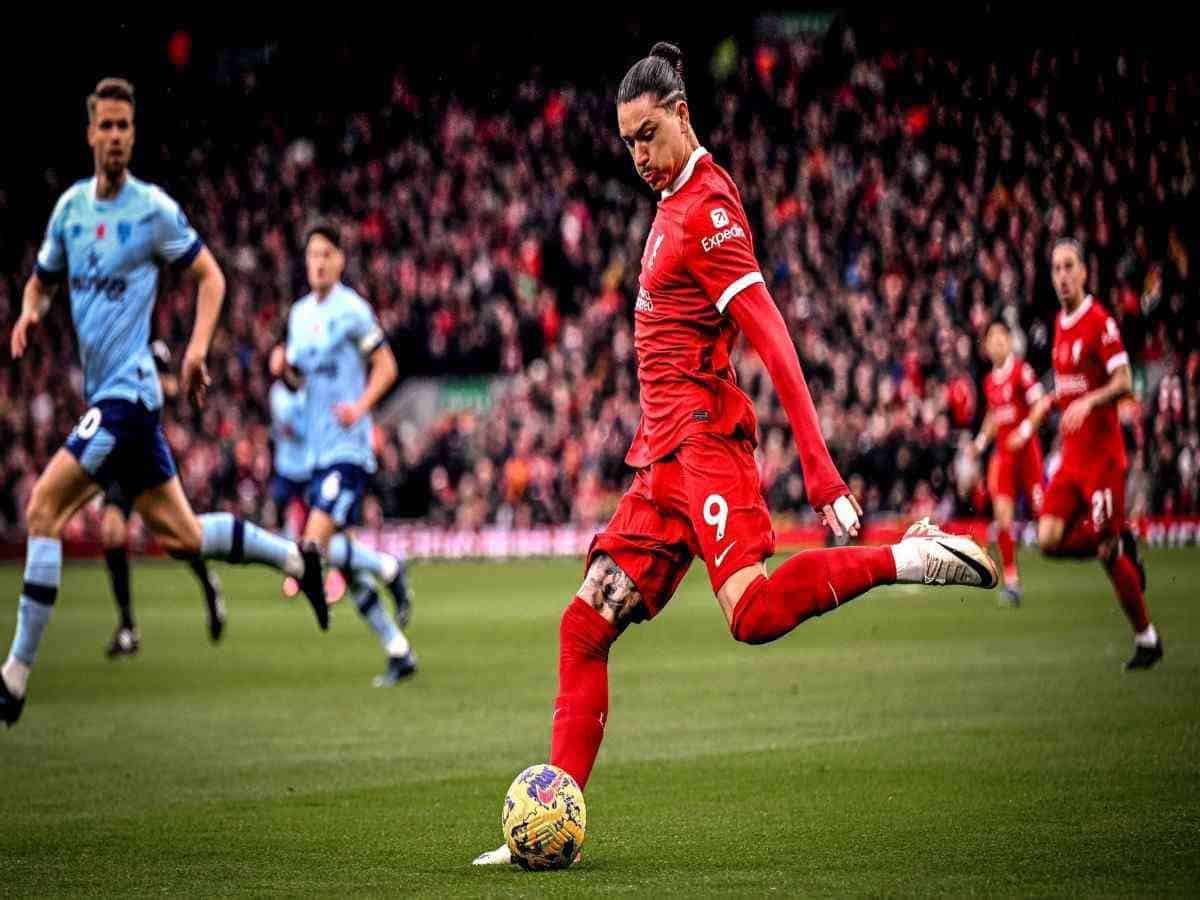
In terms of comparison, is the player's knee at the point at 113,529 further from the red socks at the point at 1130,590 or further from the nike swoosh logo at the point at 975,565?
the nike swoosh logo at the point at 975,565

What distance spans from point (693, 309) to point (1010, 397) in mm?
13613

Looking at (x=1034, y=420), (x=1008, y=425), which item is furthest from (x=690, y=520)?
(x=1008, y=425)

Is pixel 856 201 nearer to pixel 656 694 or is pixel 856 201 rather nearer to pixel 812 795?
pixel 656 694

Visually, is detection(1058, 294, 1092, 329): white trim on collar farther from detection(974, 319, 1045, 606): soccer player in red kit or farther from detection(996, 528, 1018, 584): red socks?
detection(974, 319, 1045, 606): soccer player in red kit

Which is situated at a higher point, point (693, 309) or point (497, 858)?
point (693, 309)

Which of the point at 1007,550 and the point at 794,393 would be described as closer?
the point at 794,393

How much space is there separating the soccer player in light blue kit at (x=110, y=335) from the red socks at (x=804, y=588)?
13.8ft

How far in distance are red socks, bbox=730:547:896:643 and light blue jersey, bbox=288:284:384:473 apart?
7.41 m

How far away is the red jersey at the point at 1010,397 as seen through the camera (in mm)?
19266

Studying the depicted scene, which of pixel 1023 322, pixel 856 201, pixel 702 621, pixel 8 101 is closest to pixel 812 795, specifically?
pixel 702 621

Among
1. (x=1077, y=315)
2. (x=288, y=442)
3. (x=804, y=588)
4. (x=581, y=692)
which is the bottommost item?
(x=581, y=692)

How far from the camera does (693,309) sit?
629 centimetres

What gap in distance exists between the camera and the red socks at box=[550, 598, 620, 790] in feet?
20.7

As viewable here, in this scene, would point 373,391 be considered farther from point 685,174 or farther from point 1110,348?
point 685,174
